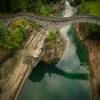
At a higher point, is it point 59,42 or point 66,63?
point 59,42

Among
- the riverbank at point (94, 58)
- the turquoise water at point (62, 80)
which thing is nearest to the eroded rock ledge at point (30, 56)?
the turquoise water at point (62, 80)

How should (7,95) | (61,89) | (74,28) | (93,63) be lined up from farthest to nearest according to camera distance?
1. (74,28)
2. (93,63)
3. (61,89)
4. (7,95)

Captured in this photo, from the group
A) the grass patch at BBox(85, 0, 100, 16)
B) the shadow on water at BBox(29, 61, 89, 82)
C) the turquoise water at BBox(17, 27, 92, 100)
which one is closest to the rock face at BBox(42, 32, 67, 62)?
the turquoise water at BBox(17, 27, 92, 100)

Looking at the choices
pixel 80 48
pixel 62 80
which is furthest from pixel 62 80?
pixel 80 48

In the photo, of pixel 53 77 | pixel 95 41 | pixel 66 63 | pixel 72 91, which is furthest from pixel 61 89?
pixel 95 41

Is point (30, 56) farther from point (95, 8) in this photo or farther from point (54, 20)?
point (95, 8)

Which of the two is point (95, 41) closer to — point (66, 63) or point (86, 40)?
point (86, 40)

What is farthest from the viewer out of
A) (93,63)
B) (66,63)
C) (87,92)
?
(66,63)
